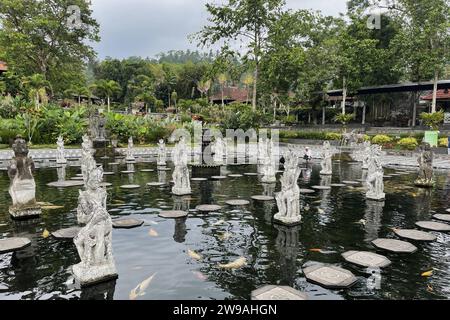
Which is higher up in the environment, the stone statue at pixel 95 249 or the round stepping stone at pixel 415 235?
the stone statue at pixel 95 249

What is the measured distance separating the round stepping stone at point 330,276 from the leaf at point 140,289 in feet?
8.36

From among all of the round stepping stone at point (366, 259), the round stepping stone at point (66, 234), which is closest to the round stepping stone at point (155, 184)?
the round stepping stone at point (66, 234)

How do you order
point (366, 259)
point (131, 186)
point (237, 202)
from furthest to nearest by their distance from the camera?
point (131, 186), point (237, 202), point (366, 259)

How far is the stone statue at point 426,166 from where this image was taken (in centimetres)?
1355

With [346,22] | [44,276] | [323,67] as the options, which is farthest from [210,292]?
[346,22]

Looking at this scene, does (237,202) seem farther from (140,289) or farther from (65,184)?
(65,184)

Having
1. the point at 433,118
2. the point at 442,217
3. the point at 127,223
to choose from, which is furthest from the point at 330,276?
the point at 433,118

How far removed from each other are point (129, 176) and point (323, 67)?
2925 cm

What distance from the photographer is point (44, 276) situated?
539cm

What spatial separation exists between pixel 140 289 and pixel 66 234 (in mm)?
3182

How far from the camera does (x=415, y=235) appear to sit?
25.1 ft

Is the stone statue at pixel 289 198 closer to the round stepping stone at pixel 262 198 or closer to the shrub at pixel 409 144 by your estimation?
the round stepping stone at pixel 262 198
